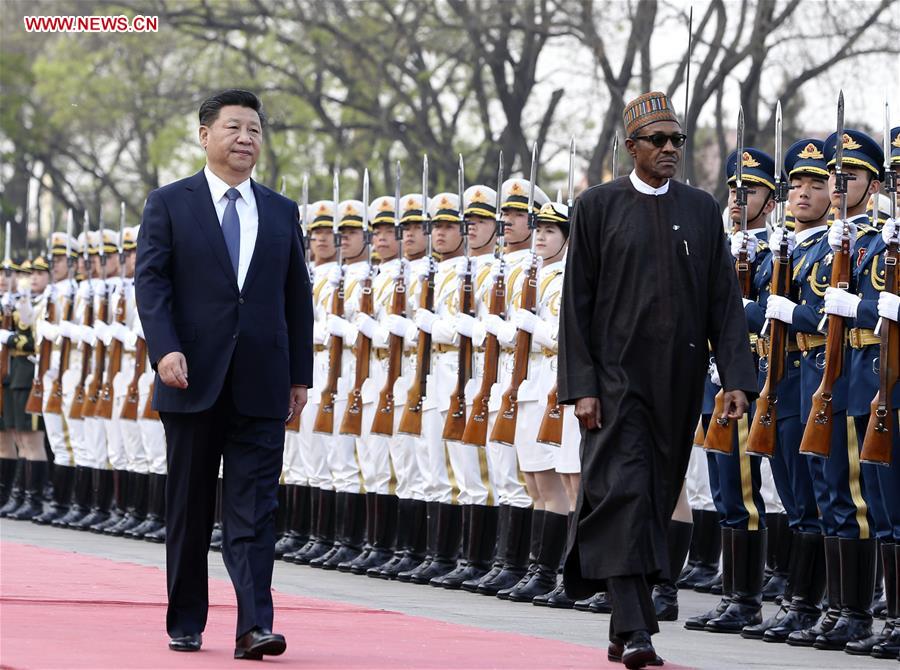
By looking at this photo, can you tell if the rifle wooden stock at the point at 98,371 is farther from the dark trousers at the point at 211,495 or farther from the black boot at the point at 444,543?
the dark trousers at the point at 211,495

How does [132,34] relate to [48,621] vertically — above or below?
above

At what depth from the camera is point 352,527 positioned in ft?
40.8

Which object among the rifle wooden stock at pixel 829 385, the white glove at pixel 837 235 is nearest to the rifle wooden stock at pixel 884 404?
the rifle wooden stock at pixel 829 385

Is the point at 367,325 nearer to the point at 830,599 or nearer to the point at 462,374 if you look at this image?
the point at 462,374

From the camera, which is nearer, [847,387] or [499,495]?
[847,387]

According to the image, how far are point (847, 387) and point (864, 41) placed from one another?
14556 millimetres

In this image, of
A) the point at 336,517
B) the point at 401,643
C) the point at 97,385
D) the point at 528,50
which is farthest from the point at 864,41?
the point at 401,643

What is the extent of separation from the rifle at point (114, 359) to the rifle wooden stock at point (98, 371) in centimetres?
6

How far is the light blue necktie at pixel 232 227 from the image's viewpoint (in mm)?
7129

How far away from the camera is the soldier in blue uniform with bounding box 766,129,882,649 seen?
8.23 meters

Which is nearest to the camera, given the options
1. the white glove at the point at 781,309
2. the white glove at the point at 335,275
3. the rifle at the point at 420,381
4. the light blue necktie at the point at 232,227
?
the light blue necktie at the point at 232,227

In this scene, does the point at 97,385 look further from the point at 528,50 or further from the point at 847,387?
the point at 528,50

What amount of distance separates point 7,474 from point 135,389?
10.4ft

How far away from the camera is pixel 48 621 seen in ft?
24.7
